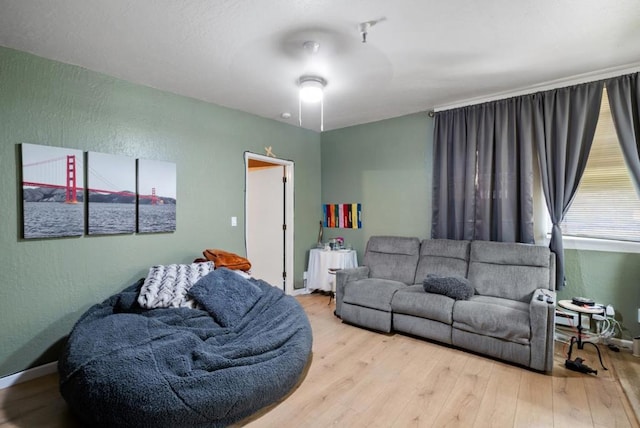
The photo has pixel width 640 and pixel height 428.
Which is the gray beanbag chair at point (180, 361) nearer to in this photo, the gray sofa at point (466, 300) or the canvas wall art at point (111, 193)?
the canvas wall art at point (111, 193)

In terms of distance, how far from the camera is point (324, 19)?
6.95 feet

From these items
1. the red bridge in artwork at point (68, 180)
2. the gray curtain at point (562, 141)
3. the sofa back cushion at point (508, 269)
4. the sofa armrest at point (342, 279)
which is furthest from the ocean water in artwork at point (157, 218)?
the gray curtain at point (562, 141)

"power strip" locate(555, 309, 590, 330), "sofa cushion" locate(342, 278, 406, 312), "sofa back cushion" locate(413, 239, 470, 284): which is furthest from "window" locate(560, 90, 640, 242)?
"sofa cushion" locate(342, 278, 406, 312)

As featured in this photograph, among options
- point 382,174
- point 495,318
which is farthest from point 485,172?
point 495,318

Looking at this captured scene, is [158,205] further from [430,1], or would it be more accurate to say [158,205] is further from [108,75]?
[430,1]

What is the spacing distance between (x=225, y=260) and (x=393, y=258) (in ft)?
6.62

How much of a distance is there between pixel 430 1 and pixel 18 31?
2807mm

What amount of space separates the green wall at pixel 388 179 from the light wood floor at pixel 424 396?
125cm

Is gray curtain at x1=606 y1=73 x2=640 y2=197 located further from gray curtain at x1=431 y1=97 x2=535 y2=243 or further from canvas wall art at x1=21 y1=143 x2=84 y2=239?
canvas wall art at x1=21 y1=143 x2=84 y2=239

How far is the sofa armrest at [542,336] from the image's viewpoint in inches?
96.8

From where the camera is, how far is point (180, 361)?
185 centimetres

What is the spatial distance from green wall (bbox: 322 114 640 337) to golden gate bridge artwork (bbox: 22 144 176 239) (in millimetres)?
2623

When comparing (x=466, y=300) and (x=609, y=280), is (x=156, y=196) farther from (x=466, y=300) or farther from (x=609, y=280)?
(x=609, y=280)

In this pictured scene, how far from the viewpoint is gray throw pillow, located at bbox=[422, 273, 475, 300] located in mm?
3012
